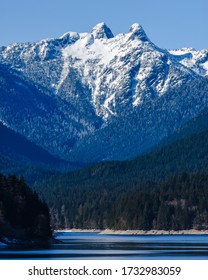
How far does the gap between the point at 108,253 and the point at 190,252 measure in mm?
15482

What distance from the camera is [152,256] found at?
16188cm
